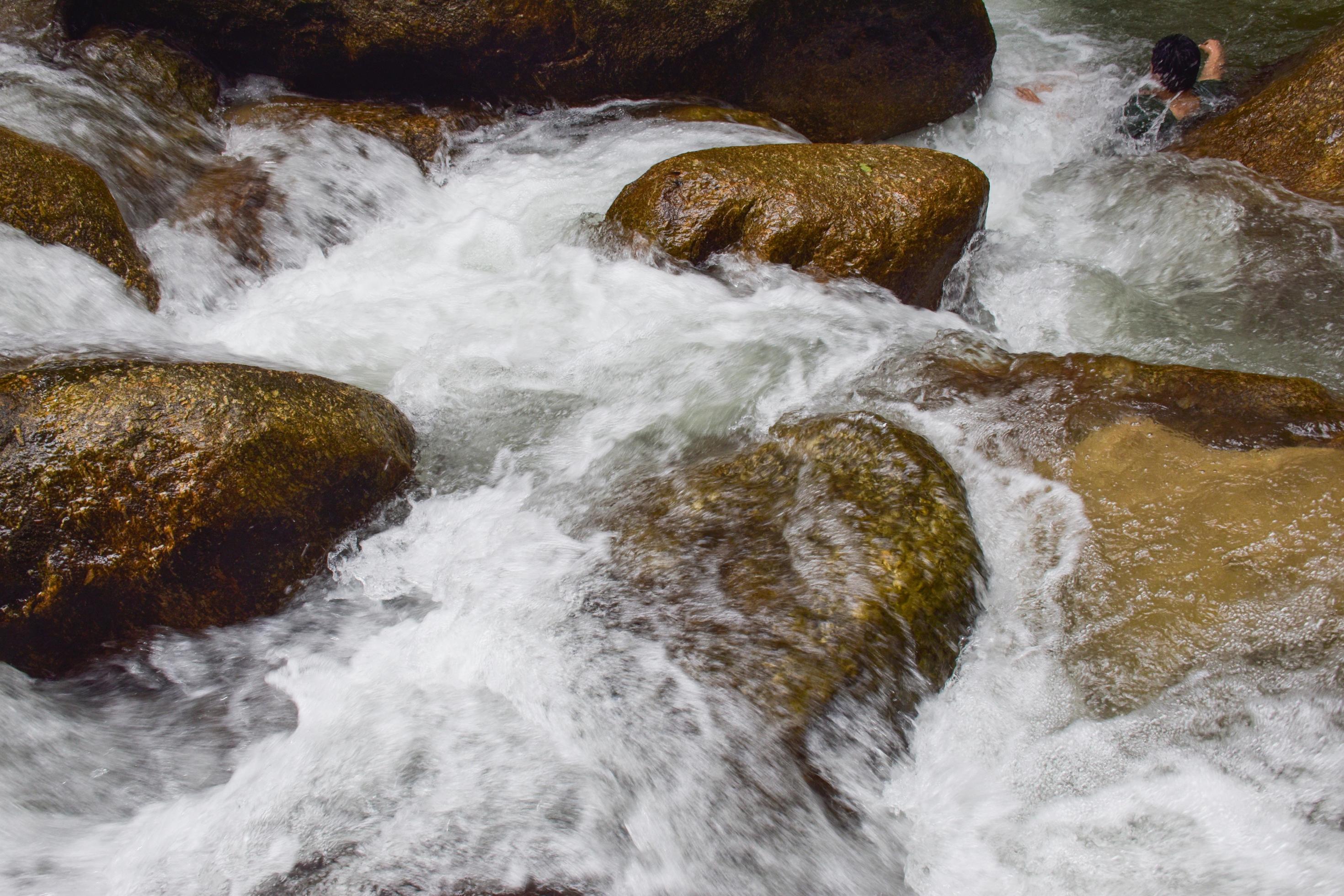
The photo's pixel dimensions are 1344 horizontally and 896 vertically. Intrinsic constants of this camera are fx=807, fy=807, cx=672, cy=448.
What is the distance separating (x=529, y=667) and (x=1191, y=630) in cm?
227

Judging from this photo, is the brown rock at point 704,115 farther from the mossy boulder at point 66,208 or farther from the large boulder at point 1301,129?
the mossy boulder at point 66,208

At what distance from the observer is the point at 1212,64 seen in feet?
A: 22.0

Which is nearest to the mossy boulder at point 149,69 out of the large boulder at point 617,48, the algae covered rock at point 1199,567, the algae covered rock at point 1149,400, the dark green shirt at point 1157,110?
the large boulder at point 617,48

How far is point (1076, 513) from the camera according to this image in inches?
122

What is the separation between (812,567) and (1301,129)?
17.2ft

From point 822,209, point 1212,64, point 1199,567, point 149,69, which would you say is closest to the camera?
point 1199,567

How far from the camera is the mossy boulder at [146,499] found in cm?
293

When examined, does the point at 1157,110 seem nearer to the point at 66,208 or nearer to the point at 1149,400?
the point at 1149,400

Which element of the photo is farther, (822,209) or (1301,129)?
(1301,129)

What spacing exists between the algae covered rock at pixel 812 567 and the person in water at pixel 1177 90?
198 inches

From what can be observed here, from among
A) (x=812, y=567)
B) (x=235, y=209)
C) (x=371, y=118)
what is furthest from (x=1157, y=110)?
(x=235, y=209)

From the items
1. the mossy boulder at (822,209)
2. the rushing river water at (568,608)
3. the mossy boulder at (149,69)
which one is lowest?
the rushing river water at (568,608)

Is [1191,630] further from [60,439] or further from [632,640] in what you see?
[60,439]

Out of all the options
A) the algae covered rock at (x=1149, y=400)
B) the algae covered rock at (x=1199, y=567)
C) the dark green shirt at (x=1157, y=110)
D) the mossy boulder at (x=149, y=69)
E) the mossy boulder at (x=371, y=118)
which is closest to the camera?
the algae covered rock at (x=1199, y=567)
